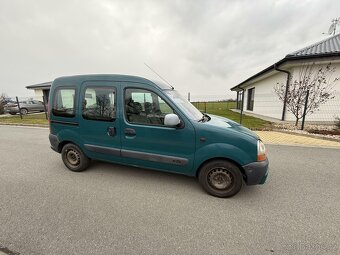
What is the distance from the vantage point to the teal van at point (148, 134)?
2.90 m

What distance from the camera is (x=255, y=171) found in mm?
2840

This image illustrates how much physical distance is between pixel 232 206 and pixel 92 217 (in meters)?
2.03

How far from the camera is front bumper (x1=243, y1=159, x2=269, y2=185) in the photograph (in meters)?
2.83

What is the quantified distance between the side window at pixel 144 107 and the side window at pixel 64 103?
131 centimetres

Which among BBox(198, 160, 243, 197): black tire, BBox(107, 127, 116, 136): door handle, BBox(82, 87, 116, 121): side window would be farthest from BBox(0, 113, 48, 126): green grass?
BBox(198, 160, 243, 197): black tire

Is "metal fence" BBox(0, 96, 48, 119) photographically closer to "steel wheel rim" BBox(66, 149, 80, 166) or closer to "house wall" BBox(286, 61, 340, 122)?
"steel wheel rim" BBox(66, 149, 80, 166)

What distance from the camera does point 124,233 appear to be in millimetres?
2221

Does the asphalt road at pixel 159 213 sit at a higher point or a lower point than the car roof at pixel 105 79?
lower

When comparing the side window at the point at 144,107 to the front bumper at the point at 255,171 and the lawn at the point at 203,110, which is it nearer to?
the front bumper at the point at 255,171

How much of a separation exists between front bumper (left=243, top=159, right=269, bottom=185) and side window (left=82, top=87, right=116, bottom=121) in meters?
2.47

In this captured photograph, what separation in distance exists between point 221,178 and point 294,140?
5.06 m

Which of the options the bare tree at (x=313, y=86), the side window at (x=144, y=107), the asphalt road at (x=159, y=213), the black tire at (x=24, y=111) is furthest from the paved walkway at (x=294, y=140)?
the black tire at (x=24, y=111)

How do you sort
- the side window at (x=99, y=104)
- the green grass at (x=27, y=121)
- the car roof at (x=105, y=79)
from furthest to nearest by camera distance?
the green grass at (x=27, y=121) < the side window at (x=99, y=104) < the car roof at (x=105, y=79)

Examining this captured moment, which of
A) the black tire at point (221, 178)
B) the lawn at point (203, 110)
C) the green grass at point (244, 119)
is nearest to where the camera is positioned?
the black tire at point (221, 178)
